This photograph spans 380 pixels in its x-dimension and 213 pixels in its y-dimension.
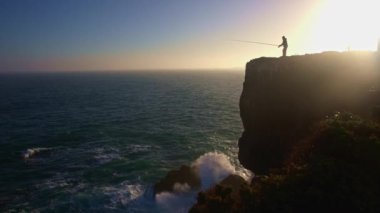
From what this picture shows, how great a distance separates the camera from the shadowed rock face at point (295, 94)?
2645 centimetres

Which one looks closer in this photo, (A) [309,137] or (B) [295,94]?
(A) [309,137]

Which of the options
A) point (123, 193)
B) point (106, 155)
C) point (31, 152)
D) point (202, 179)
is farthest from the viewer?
point (31, 152)

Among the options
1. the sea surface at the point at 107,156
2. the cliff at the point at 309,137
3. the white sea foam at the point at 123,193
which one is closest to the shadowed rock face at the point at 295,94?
the cliff at the point at 309,137

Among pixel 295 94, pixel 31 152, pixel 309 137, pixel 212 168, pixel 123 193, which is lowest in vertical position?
pixel 123 193

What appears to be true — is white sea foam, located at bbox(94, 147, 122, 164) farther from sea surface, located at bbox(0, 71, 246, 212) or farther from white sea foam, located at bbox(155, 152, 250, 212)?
white sea foam, located at bbox(155, 152, 250, 212)

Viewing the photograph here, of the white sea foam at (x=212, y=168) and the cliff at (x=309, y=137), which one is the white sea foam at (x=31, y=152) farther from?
the cliff at (x=309, y=137)

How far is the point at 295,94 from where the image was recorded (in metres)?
28.1

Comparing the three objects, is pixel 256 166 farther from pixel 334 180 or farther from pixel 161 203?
pixel 334 180

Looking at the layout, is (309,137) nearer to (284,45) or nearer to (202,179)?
(284,45)

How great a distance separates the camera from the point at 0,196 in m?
29.7

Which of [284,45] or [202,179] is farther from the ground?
[284,45]

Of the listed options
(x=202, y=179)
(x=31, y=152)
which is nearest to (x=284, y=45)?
(x=202, y=179)

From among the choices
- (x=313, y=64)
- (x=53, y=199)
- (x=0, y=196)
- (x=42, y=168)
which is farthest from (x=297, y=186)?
(x=42, y=168)

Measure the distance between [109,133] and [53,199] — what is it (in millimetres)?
23903
